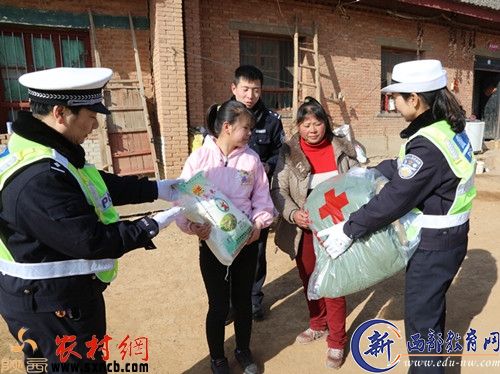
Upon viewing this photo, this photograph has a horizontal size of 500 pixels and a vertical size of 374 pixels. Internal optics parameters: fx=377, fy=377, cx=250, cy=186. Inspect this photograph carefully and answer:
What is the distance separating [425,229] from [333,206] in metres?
0.49

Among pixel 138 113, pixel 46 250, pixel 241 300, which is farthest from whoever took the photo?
pixel 138 113

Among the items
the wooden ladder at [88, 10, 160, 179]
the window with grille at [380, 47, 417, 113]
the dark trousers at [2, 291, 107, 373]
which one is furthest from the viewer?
the window with grille at [380, 47, 417, 113]

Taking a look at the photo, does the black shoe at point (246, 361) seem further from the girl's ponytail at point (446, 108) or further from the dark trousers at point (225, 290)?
the girl's ponytail at point (446, 108)

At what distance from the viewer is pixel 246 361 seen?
2.48 metres


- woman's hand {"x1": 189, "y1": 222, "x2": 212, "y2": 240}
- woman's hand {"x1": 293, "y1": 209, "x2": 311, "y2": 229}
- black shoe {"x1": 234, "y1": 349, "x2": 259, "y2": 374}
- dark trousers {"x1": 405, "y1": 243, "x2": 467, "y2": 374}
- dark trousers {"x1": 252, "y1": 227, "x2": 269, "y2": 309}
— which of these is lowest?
black shoe {"x1": 234, "y1": 349, "x2": 259, "y2": 374}

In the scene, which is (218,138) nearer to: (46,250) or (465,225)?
(46,250)

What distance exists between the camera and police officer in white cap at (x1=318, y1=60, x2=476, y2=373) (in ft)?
6.12

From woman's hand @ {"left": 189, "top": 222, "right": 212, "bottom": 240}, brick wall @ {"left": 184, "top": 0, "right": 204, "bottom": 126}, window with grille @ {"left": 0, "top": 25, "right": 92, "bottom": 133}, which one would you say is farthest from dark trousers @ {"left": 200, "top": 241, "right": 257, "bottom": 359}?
window with grille @ {"left": 0, "top": 25, "right": 92, "bottom": 133}

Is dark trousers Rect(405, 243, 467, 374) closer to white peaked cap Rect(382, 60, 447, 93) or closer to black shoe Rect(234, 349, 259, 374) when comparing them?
white peaked cap Rect(382, 60, 447, 93)

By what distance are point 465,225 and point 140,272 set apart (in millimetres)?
3264

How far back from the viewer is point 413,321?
2072 millimetres

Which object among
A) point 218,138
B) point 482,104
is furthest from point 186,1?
point 482,104

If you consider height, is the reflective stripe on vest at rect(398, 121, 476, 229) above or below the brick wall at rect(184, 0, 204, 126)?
below

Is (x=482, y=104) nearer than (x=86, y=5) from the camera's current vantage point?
No
